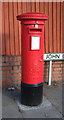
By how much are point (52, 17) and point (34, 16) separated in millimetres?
2308

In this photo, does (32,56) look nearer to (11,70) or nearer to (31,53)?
(31,53)

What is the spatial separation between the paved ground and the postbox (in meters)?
0.26

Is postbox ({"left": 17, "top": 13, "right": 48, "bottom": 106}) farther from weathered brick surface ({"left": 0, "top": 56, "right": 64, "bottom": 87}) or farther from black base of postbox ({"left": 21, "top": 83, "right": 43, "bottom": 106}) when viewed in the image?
weathered brick surface ({"left": 0, "top": 56, "right": 64, "bottom": 87})

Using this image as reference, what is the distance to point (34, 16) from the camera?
4562 millimetres

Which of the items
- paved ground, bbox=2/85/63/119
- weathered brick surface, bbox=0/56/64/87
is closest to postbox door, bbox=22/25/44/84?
paved ground, bbox=2/85/63/119

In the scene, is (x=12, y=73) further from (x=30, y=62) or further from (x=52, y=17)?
(x=52, y=17)

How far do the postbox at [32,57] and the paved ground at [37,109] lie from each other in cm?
26

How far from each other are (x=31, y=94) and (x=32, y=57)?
892 mm

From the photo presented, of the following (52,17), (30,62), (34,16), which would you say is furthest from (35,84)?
(52,17)

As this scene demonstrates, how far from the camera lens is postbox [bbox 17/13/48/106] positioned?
4.68 m

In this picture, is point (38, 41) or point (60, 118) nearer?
point (60, 118)

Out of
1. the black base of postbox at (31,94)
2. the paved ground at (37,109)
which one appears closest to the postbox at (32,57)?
the black base of postbox at (31,94)

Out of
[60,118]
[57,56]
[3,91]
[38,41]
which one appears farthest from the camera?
[57,56]

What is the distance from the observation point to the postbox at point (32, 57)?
468 cm
